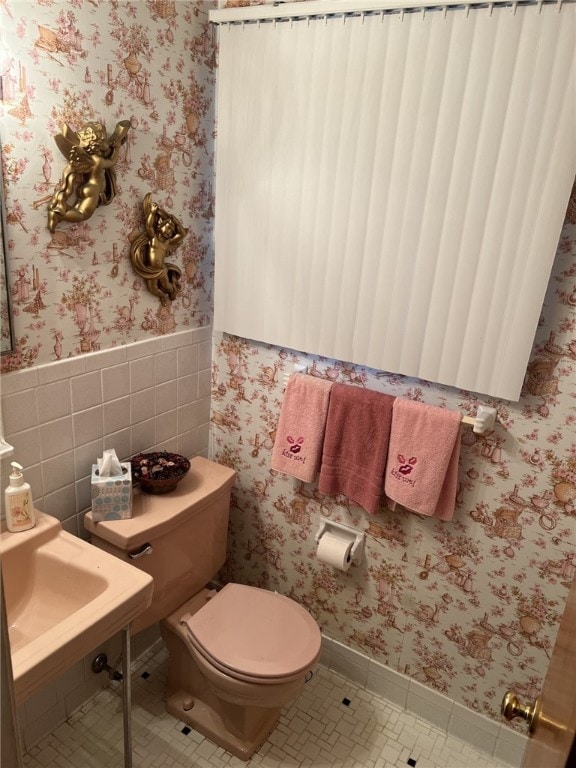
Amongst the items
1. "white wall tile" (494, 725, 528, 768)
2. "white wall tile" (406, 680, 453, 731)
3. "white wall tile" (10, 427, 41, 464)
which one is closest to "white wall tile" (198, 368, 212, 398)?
"white wall tile" (10, 427, 41, 464)

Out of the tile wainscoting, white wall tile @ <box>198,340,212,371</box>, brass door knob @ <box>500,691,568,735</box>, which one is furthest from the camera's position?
white wall tile @ <box>198,340,212,371</box>

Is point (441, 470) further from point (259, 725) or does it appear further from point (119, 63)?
point (119, 63)

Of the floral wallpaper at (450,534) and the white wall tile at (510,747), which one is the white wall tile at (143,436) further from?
the white wall tile at (510,747)

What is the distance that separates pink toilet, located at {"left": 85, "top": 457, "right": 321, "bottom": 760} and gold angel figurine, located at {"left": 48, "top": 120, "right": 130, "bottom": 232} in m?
0.86

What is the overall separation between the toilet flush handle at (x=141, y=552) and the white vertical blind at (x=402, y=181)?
762mm

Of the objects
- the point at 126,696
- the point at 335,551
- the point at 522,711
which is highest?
the point at 522,711

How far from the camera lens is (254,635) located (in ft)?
5.69

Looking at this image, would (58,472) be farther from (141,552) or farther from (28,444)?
(141,552)

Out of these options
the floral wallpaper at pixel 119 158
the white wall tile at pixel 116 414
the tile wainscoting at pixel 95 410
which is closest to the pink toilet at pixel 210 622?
the tile wainscoting at pixel 95 410

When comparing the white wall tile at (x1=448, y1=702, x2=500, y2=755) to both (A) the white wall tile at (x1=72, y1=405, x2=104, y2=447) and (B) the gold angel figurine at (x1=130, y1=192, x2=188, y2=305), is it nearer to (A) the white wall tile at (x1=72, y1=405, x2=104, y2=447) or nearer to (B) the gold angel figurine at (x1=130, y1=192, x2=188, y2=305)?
(A) the white wall tile at (x1=72, y1=405, x2=104, y2=447)

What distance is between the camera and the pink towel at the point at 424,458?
164 centimetres

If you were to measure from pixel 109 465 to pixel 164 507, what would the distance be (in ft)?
0.72

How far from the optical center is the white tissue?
1654 mm

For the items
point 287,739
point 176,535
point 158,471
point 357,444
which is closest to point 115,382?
point 158,471
